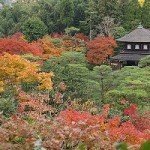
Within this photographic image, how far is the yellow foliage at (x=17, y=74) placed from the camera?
2375 cm

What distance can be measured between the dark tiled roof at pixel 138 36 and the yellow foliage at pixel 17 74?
14.0m

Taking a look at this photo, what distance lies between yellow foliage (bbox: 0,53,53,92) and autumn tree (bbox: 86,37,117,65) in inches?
409

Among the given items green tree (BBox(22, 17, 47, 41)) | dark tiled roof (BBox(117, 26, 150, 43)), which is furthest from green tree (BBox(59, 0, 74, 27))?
dark tiled roof (BBox(117, 26, 150, 43))

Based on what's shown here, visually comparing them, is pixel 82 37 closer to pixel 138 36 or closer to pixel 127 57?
pixel 138 36

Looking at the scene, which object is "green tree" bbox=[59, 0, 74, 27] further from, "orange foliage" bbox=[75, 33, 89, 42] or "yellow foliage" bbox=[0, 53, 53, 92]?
"yellow foliage" bbox=[0, 53, 53, 92]

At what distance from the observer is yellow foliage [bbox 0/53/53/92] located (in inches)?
935

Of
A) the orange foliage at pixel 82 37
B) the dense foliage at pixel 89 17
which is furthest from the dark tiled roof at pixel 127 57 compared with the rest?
the orange foliage at pixel 82 37

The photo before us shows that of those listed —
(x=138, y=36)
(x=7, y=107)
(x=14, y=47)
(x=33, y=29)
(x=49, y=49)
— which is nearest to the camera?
(x=7, y=107)

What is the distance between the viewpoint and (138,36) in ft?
123

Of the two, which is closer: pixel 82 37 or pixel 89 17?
pixel 82 37

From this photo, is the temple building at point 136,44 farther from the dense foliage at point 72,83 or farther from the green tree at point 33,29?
the green tree at point 33,29

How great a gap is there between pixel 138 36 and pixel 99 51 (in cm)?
445

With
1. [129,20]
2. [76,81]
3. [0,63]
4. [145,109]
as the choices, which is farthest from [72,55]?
[129,20]

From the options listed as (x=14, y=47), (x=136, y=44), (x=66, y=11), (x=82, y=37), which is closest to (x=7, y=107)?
(x=14, y=47)
